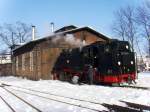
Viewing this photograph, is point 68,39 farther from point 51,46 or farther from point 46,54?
point 46,54

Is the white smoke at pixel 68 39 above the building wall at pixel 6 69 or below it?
above

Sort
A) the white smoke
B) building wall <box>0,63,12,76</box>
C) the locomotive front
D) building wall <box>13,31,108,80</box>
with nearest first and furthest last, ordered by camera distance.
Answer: the locomotive front, building wall <box>13,31,108,80</box>, the white smoke, building wall <box>0,63,12,76</box>

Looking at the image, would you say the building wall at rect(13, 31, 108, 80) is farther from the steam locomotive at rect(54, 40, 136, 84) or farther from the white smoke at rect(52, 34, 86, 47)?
the steam locomotive at rect(54, 40, 136, 84)

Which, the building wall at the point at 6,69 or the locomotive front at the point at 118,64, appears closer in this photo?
the locomotive front at the point at 118,64

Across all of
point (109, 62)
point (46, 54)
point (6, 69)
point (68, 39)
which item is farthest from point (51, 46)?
point (6, 69)

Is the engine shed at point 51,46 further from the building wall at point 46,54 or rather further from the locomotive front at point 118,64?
the locomotive front at point 118,64

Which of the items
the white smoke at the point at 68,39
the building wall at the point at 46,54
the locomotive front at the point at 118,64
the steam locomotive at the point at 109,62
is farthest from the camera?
the white smoke at the point at 68,39

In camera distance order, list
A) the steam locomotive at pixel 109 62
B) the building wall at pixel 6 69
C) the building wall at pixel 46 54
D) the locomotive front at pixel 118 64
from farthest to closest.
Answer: the building wall at pixel 6 69, the building wall at pixel 46 54, the steam locomotive at pixel 109 62, the locomotive front at pixel 118 64

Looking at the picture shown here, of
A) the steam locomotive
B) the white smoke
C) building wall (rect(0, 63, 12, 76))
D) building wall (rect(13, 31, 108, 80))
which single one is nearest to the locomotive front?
the steam locomotive

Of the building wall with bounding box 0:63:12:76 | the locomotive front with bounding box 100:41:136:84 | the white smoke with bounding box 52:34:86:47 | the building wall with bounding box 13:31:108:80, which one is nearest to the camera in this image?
the locomotive front with bounding box 100:41:136:84

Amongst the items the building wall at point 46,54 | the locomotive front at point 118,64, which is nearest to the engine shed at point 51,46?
the building wall at point 46,54

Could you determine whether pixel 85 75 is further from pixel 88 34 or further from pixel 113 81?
pixel 88 34

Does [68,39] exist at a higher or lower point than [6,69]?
higher

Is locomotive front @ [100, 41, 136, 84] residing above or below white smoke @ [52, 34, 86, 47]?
below
